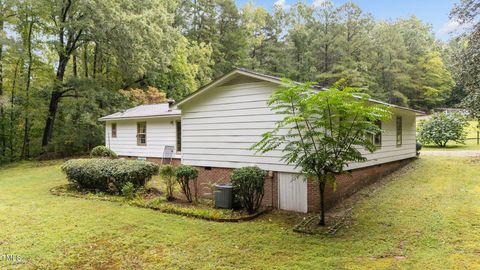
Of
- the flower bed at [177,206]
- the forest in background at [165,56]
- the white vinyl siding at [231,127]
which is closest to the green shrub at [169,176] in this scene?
the flower bed at [177,206]

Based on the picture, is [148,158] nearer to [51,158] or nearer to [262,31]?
[51,158]

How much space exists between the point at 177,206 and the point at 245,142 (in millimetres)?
2636

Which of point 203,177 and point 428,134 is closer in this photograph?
point 203,177

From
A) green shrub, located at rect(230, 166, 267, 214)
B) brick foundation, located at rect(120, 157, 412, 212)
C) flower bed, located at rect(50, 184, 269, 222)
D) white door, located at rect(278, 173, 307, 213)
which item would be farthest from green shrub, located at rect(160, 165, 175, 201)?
white door, located at rect(278, 173, 307, 213)

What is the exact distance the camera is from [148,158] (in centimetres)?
1622

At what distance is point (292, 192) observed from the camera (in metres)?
8.19

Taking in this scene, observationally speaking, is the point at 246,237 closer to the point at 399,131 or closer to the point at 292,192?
the point at 292,192

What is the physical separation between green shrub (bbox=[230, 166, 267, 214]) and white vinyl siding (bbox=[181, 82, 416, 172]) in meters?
0.70

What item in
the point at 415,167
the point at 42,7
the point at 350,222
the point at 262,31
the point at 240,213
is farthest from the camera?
the point at 262,31

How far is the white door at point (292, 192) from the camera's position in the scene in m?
8.02

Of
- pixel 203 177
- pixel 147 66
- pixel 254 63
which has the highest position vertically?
pixel 254 63

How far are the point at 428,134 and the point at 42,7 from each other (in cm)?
2648

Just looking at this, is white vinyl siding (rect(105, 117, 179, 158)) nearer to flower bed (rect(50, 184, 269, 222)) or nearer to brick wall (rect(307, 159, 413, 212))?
flower bed (rect(50, 184, 269, 222))

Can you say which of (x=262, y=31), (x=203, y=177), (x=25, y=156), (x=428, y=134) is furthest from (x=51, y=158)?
(x=262, y=31)
